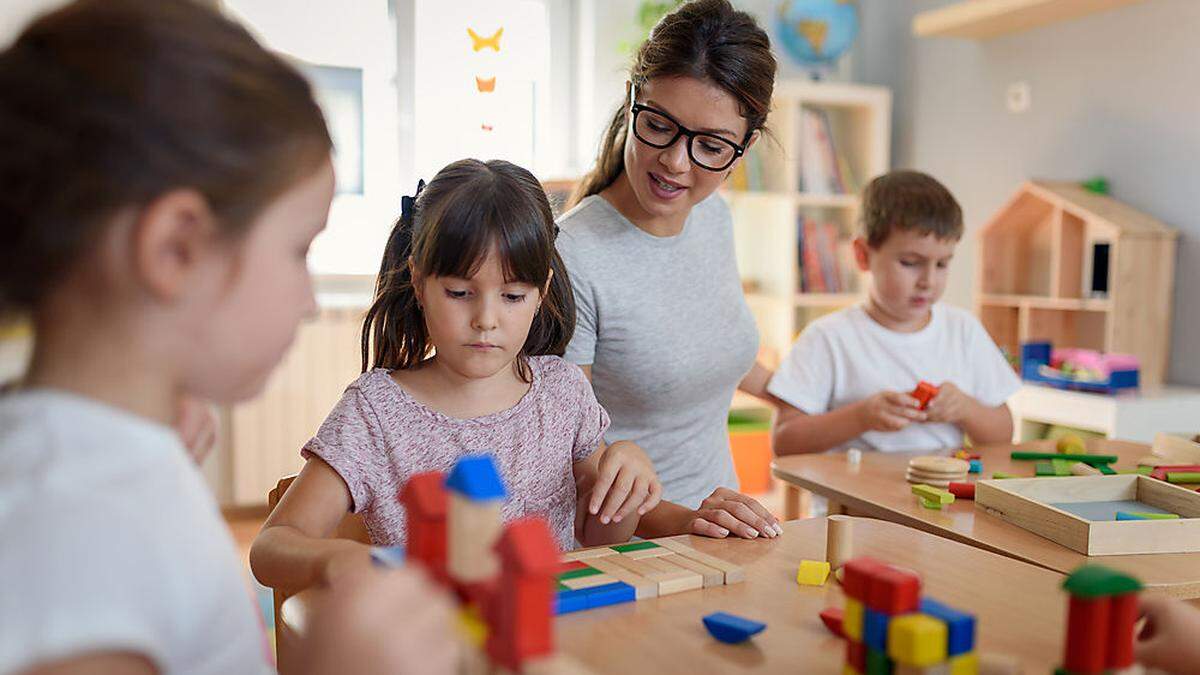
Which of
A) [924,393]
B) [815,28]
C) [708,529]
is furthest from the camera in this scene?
[815,28]

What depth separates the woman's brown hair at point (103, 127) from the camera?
604 millimetres

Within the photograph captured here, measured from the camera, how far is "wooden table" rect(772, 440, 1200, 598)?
1.19m

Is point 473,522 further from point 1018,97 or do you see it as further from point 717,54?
point 1018,97

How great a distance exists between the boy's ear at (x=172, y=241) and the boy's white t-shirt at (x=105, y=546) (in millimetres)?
88

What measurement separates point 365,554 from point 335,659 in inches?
15.4

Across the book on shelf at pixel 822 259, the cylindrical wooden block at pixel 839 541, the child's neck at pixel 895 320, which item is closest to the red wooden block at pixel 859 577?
the cylindrical wooden block at pixel 839 541

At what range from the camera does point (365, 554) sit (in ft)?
3.15

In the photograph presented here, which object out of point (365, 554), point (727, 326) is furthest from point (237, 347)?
point (727, 326)

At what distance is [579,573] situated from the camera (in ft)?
3.35

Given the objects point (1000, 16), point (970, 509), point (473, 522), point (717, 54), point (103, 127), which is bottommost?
point (970, 509)

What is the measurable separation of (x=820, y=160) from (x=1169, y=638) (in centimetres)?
370

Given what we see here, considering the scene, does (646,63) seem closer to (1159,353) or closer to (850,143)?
(1159,353)

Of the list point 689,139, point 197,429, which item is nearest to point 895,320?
point 689,139

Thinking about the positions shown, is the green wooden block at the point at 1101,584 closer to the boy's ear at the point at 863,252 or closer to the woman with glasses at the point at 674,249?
the woman with glasses at the point at 674,249
